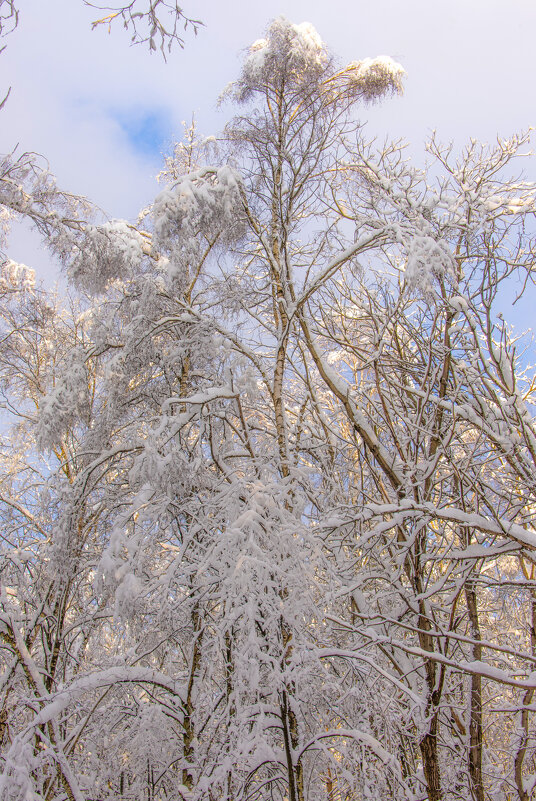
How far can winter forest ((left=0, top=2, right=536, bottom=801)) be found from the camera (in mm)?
3703

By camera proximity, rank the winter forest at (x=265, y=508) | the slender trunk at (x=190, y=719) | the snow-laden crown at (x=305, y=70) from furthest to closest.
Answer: the snow-laden crown at (x=305, y=70)
the slender trunk at (x=190, y=719)
the winter forest at (x=265, y=508)

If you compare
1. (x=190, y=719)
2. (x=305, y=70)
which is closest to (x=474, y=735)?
(x=190, y=719)

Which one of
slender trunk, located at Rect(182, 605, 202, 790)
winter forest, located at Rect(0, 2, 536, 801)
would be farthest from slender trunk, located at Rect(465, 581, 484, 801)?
slender trunk, located at Rect(182, 605, 202, 790)

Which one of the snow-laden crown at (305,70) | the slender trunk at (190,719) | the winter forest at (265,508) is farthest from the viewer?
the snow-laden crown at (305,70)

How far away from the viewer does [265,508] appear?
12.7 ft

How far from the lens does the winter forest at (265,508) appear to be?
370 cm

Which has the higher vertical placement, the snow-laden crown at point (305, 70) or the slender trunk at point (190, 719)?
the snow-laden crown at point (305, 70)

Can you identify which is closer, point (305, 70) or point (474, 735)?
point (474, 735)

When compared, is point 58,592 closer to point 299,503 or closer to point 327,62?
point 299,503

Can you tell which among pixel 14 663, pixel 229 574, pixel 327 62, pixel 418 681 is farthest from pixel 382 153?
pixel 14 663

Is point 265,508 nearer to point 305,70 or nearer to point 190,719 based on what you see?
point 190,719

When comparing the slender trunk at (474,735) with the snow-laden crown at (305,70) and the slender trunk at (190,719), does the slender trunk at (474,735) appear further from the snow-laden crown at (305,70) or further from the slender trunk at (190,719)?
the snow-laden crown at (305,70)

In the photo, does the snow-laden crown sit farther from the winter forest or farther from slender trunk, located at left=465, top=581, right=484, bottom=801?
slender trunk, located at left=465, top=581, right=484, bottom=801

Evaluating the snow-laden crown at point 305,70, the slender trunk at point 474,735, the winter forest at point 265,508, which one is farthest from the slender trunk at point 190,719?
the snow-laden crown at point 305,70
